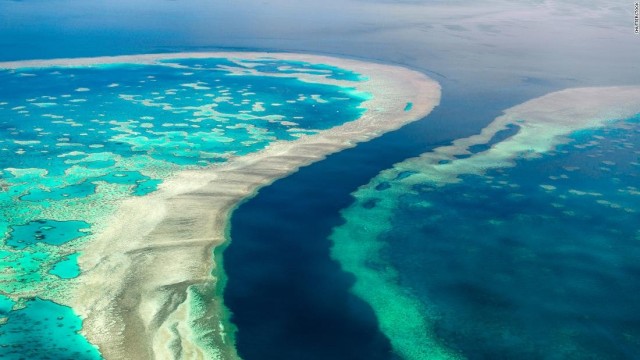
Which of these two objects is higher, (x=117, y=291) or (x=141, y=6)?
(x=141, y=6)

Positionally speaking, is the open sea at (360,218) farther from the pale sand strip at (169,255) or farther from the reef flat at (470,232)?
the pale sand strip at (169,255)

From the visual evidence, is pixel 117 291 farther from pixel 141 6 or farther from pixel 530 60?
pixel 141 6

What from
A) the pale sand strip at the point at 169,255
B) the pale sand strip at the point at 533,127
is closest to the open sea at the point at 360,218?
the pale sand strip at the point at 169,255

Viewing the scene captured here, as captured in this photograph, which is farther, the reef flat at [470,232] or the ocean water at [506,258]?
the reef flat at [470,232]

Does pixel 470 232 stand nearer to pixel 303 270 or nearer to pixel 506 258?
pixel 506 258

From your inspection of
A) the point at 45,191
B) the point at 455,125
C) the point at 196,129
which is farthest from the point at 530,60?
the point at 45,191

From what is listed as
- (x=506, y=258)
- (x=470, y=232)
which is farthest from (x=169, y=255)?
(x=506, y=258)
